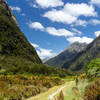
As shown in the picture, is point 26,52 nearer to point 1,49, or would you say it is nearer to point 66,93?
point 1,49

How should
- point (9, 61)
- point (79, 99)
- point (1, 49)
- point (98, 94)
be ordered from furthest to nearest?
point (1, 49)
point (9, 61)
point (79, 99)
point (98, 94)

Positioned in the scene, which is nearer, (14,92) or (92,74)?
(92,74)

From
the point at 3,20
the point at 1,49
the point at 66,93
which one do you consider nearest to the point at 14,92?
the point at 66,93

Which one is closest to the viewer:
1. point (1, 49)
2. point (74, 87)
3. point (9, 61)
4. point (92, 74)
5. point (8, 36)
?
point (74, 87)

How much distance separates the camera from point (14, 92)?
956 cm

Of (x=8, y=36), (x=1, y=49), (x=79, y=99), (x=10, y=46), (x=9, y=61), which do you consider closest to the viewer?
(x=79, y=99)

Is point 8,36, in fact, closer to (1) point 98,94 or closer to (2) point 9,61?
(2) point 9,61

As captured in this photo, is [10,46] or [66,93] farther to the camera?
[10,46]

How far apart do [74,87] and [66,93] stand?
0.44m

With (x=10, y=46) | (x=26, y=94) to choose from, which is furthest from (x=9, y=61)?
(x=26, y=94)

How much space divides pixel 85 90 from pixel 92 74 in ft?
5.89

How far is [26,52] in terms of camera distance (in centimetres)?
19338

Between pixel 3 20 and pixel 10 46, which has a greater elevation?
pixel 3 20

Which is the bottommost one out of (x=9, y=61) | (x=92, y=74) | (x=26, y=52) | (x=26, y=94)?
(x=26, y=94)
